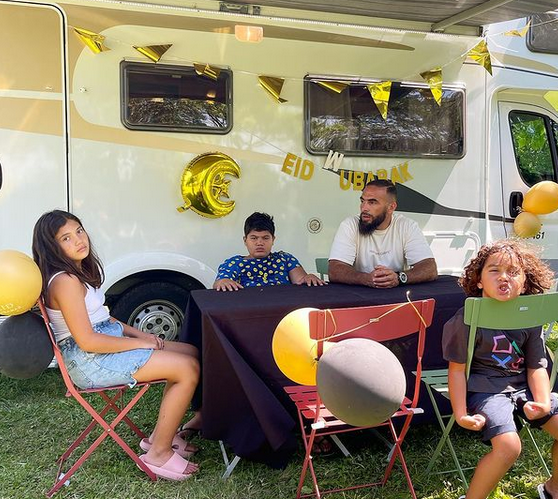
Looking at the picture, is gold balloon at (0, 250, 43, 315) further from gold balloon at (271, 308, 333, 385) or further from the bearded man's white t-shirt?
the bearded man's white t-shirt

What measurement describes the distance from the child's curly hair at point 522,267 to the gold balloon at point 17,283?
5.77ft

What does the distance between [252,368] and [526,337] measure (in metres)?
1.15

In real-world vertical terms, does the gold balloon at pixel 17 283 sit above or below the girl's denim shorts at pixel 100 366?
above

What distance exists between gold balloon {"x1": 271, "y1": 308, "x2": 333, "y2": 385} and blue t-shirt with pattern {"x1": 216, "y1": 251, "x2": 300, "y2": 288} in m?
1.24

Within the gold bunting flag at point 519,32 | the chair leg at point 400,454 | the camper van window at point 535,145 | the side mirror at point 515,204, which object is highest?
the gold bunting flag at point 519,32

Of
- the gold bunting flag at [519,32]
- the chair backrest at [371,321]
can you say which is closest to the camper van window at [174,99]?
the chair backrest at [371,321]

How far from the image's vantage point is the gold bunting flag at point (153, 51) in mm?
3467

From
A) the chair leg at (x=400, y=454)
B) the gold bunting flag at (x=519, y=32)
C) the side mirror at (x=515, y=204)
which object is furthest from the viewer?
the side mirror at (x=515, y=204)

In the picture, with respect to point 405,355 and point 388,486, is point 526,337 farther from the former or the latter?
point 388,486

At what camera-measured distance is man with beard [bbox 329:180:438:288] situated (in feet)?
10.4

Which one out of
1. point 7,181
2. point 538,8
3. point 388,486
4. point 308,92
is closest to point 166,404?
point 388,486

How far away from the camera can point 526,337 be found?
7.07ft

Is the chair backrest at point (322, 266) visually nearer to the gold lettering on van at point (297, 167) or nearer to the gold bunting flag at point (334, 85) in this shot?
the gold lettering on van at point (297, 167)

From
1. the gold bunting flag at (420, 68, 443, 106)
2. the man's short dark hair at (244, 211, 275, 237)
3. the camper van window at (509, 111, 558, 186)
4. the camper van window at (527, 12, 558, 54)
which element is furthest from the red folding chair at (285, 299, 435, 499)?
the camper van window at (527, 12, 558, 54)
